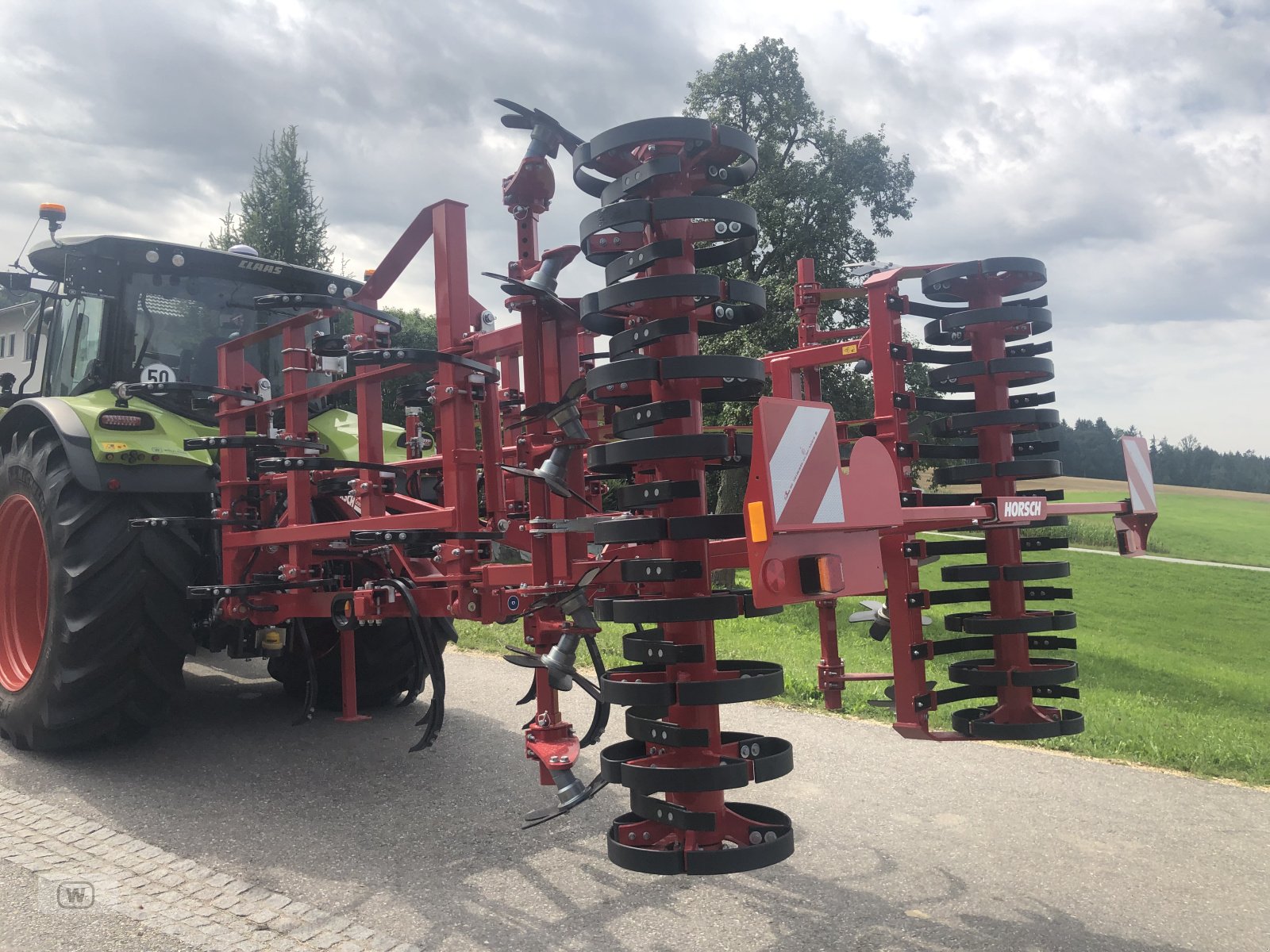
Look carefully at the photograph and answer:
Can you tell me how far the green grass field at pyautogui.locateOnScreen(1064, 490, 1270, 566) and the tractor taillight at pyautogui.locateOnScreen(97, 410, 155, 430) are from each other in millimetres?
24887

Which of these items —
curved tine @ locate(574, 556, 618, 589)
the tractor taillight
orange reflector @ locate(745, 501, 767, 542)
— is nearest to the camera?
orange reflector @ locate(745, 501, 767, 542)

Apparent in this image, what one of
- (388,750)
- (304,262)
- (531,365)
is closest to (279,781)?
(388,750)

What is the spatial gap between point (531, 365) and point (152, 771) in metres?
2.98

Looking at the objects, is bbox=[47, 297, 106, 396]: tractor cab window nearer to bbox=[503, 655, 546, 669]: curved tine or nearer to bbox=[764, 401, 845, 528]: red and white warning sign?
bbox=[503, 655, 546, 669]: curved tine

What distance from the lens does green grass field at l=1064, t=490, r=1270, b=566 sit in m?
29.6

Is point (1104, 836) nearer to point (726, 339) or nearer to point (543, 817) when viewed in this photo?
point (543, 817)

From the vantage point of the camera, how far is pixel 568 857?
3547 mm

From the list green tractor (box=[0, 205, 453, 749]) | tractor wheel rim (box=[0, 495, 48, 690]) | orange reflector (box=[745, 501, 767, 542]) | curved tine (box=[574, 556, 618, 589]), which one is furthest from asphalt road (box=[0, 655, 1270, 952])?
orange reflector (box=[745, 501, 767, 542])

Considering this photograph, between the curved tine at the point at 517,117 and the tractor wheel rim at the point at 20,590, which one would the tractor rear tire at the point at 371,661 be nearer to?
the tractor wheel rim at the point at 20,590

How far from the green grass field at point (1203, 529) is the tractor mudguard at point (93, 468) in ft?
81.1

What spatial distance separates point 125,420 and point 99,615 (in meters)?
0.97

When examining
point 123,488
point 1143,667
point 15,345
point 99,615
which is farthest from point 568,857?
point 1143,667

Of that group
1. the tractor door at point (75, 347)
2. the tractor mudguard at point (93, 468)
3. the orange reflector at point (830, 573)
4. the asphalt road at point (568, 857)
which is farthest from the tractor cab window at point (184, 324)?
the orange reflector at point (830, 573)

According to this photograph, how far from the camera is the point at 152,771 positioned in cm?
465
